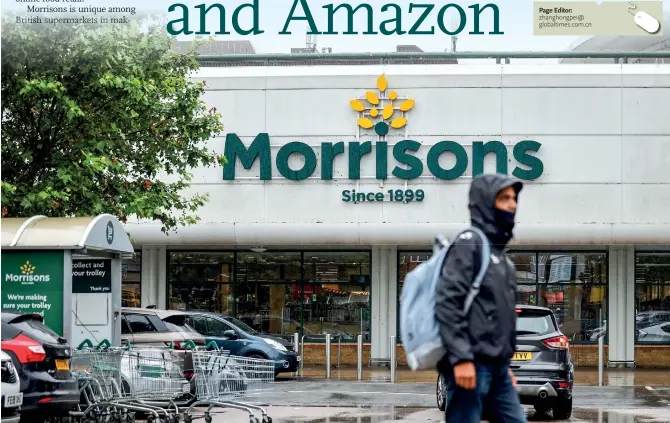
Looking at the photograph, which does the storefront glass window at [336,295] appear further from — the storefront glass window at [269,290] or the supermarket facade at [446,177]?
the storefront glass window at [269,290]

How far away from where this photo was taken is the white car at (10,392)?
11086 millimetres

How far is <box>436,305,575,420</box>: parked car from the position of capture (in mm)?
15203

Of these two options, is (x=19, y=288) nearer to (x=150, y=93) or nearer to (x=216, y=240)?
(x=150, y=93)

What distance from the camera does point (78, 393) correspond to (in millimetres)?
12531

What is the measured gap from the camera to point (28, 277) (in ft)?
48.3

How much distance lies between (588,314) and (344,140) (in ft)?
24.2

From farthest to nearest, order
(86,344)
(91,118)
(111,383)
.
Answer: (91,118), (86,344), (111,383)

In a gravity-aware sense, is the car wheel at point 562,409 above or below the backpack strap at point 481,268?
below

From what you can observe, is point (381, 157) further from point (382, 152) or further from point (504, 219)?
point (504, 219)

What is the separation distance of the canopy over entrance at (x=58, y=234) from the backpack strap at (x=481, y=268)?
915 cm

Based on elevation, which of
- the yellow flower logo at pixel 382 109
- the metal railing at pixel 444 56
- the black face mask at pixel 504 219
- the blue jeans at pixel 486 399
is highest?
the metal railing at pixel 444 56

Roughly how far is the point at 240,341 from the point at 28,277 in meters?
9.25

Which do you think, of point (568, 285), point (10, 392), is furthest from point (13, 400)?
point (568, 285)

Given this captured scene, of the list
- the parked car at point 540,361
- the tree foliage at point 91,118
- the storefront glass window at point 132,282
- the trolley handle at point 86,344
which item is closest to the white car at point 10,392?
the trolley handle at point 86,344
